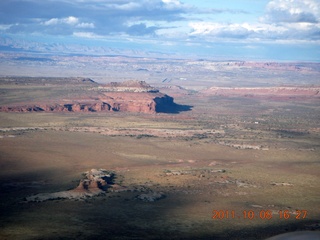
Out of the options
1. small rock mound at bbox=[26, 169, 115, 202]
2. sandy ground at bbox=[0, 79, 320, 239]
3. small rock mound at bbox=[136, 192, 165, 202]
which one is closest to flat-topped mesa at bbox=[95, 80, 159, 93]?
sandy ground at bbox=[0, 79, 320, 239]

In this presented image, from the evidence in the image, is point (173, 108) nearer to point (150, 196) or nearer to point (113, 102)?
point (113, 102)

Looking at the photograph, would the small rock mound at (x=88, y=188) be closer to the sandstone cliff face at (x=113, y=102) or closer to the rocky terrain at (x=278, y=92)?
the sandstone cliff face at (x=113, y=102)

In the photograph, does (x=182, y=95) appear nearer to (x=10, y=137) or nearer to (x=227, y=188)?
(x=10, y=137)

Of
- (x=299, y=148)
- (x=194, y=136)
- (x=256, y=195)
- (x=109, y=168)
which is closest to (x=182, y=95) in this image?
(x=194, y=136)

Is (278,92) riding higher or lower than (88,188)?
higher

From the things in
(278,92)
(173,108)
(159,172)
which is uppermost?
(278,92)

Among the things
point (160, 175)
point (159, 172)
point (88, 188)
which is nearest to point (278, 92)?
point (159, 172)
